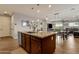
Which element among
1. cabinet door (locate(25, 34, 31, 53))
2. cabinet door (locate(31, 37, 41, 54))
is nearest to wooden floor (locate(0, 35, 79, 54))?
cabinet door (locate(25, 34, 31, 53))

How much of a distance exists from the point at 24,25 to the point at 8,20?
1.21 feet

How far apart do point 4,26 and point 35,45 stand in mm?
812

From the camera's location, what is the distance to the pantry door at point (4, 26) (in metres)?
2.61

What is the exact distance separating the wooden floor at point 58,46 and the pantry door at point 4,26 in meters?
0.11

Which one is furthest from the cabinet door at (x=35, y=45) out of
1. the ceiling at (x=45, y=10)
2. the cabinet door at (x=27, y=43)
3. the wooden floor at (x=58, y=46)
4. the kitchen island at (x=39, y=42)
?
the ceiling at (x=45, y=10)

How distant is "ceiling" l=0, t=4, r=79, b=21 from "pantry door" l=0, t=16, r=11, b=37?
0.15 m

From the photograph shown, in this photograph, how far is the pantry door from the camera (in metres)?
2.61

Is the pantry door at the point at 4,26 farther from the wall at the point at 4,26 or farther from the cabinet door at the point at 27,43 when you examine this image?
the cabinet door at the point at 27,43

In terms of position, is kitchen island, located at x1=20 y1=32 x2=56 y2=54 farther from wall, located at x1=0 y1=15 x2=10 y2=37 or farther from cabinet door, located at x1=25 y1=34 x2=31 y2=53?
wall, located at x1=0 y1=15 x2=10 y2=37

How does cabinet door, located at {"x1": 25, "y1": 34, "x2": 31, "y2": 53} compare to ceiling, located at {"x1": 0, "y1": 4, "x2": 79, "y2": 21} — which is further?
cabinet door, located at {"x1": 25, "y1": 34, "x2": 31, "y2": 53}

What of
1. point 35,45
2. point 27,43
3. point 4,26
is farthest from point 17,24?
point 35,45

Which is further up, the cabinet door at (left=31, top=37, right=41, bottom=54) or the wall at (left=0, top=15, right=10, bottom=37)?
the wall at (left=0, top=15, right=10, bottom=37)

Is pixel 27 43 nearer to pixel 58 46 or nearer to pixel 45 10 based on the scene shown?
pixel 58 46
